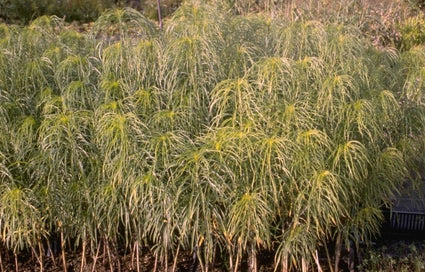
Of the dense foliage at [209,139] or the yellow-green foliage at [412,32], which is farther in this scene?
the yellow-green foliage at [412,32]

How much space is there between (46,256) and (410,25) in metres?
5.72

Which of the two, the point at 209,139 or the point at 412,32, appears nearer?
the point at 209,139

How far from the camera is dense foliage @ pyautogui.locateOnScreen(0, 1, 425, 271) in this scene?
4.05 metres

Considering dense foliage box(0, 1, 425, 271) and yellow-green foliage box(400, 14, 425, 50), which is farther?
yellow-green foliage box(400, 14, 425, 50)

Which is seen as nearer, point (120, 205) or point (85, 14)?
point (120, 205)

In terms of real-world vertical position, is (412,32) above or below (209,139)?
above

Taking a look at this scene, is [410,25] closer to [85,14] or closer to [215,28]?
[215,28]

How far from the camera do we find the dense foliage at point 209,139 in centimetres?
405

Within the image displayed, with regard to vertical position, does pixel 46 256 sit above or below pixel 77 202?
below

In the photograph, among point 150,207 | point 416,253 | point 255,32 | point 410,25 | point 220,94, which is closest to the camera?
point 150,207

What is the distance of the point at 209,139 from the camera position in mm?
4258

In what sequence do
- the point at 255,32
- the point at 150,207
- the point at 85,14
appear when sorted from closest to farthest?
the point at 150,207, the point at 255,32, the point at 85,14

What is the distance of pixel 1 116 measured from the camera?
14.8 feet

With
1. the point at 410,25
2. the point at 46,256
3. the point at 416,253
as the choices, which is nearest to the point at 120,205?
the point at 46,256
